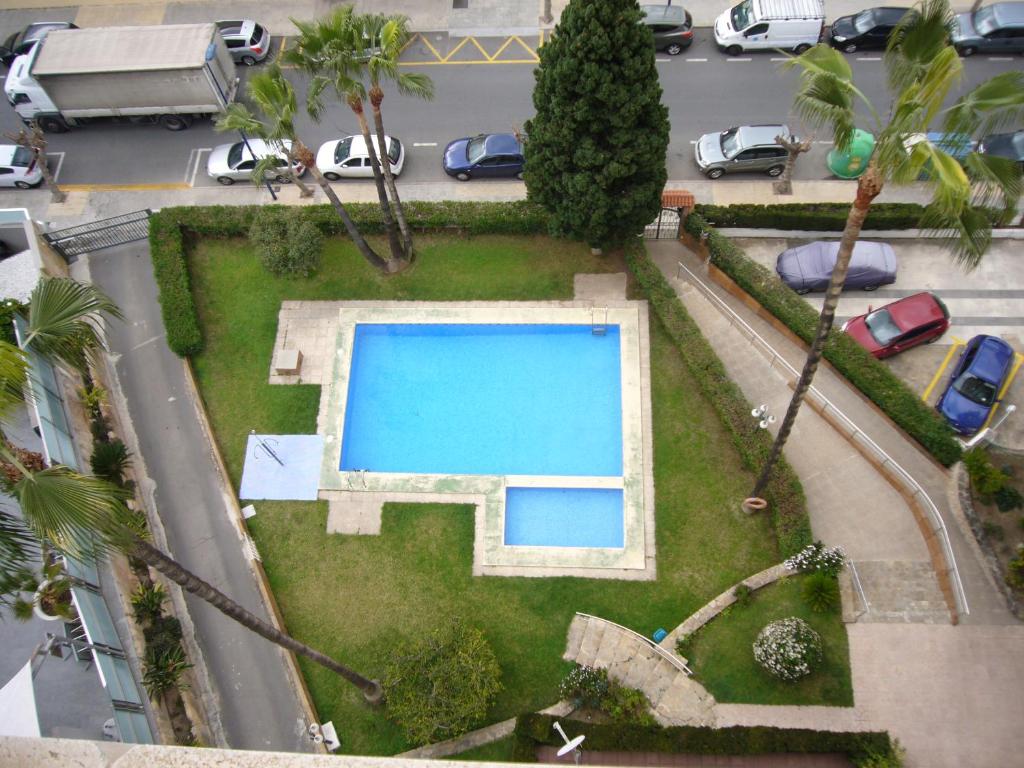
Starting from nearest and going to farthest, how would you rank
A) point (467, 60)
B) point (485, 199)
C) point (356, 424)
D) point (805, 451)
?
point (805, 451)
point (356, 424)
point (485, 199)
point (467, 60)

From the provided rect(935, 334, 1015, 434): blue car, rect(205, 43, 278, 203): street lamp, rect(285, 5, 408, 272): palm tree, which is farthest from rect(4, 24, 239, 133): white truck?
rect(935, 334, 1015, 434): blue car

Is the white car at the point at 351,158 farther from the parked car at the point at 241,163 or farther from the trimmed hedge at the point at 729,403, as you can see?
the trimmed hedge at the point at 729,403

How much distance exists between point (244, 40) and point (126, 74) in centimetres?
535

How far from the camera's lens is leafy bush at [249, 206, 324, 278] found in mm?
25906

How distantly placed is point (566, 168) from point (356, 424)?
10.7 meters

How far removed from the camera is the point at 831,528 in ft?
66.1

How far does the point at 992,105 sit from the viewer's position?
1240 cm

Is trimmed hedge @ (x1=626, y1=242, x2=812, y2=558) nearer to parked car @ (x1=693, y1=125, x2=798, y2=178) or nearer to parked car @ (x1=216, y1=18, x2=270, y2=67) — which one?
parked car @ (x1=693, y1=125, x2=798, y2=178)

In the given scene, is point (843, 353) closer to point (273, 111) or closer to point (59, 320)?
point (273, 111)

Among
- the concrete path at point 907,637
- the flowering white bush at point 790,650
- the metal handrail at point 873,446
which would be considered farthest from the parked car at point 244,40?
the flowering white bush at point 790,650

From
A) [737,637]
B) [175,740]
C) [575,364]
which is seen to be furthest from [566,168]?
[175,740]

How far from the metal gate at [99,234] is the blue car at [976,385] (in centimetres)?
2753

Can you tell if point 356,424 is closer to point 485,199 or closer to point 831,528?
point 485,199

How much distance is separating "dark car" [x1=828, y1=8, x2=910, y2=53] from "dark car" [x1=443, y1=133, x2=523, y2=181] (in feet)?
45.6
